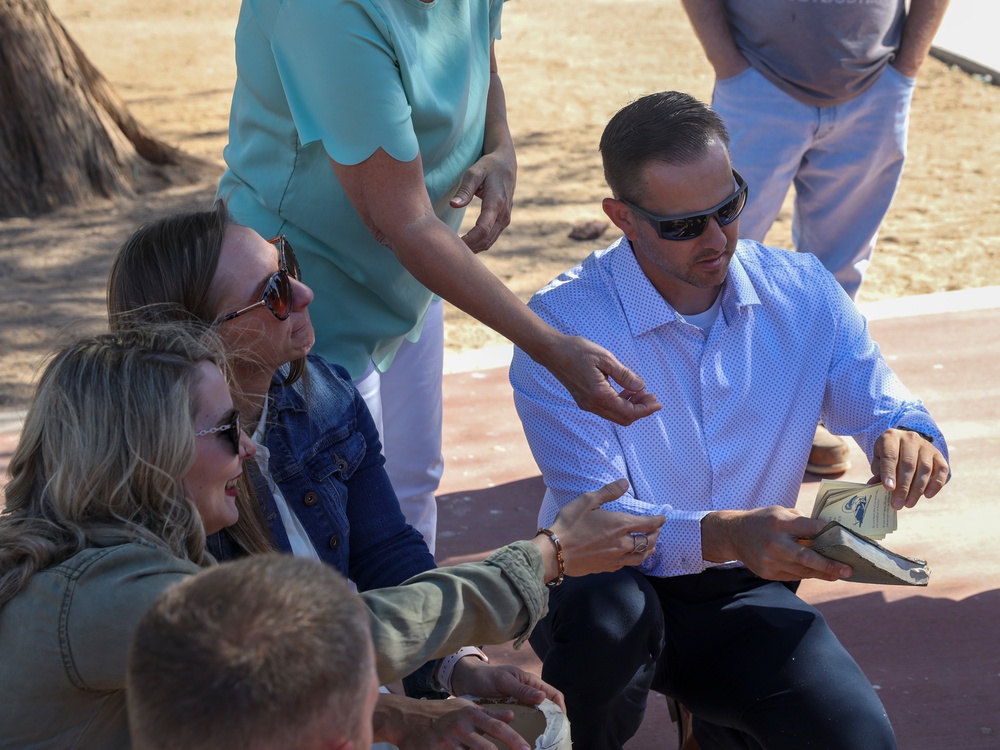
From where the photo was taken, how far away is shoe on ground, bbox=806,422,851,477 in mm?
4461

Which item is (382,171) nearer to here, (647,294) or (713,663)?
(647,294)

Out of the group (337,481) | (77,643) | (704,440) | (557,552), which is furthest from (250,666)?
(704,440)

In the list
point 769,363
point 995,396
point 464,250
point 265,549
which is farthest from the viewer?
point 995,396

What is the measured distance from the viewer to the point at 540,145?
945 cm

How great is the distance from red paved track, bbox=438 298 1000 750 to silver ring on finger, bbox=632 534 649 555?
97 centimetres

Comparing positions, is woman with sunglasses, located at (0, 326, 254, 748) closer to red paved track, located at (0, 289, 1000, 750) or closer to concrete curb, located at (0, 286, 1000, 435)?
red paved track, located at (0, 289, 1000, 750)

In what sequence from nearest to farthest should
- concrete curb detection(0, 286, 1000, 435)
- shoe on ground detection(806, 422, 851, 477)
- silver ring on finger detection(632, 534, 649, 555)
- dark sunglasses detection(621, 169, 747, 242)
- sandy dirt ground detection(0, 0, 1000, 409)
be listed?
silver ring on finger detection(632, 534, 649, 555), dark sunglasses detection(621, 169, 747, 242), shoe on ground detection(806, 422, 851, 477), concrete curb detection(0, 286, 1000, 435), sandy dirt ground detection(0, 0, 1000, 409)

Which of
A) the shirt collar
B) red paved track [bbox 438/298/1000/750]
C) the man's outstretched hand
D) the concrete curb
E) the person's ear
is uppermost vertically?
the person's ear

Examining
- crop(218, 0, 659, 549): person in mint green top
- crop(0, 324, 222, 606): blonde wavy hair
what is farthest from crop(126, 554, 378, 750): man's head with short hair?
crop(218, 0, 659, 549): person in mint green top

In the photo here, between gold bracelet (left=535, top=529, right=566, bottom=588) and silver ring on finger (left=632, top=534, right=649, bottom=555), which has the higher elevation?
gold bracelet (left=535, top=529, right=566, bottom=588)

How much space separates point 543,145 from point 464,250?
23.0 feet

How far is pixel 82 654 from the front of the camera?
175 centimetres

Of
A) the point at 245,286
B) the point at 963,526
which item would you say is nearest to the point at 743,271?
the point at 245,286

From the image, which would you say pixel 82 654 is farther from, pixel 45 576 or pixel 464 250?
pixel 464 250
